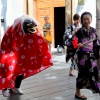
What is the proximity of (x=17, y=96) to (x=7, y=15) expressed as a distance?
29.4 feet

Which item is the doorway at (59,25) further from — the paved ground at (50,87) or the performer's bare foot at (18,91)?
the performer's bare foot at (18,91)

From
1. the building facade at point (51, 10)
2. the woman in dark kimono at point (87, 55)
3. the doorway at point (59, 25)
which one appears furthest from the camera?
the doorway at point (59, 25)

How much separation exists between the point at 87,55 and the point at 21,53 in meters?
1.23

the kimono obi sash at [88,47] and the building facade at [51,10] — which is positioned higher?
the building facade at [51,10]

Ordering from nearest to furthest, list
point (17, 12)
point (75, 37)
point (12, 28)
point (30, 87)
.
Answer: point (75, 37) < point (12, 28) < point (30, 87) < point (17, 12)

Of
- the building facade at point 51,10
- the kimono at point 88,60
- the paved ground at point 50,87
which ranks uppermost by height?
the building facade at point 51,10

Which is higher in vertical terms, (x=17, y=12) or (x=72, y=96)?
(x=17, y=12)

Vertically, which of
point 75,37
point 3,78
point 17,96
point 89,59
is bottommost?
point 17,96

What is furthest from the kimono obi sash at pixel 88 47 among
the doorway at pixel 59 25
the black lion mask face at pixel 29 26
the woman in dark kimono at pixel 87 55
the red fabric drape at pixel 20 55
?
the doorway at pixel 59 25

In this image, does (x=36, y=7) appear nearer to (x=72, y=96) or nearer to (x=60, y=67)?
(x=60, y=67)

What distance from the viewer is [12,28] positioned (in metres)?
5.77

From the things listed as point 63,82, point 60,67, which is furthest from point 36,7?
point 63,82

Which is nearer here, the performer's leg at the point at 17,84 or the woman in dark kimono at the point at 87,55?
the woman in dark kimono at the point at 87,55

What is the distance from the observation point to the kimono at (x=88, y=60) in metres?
5.36
